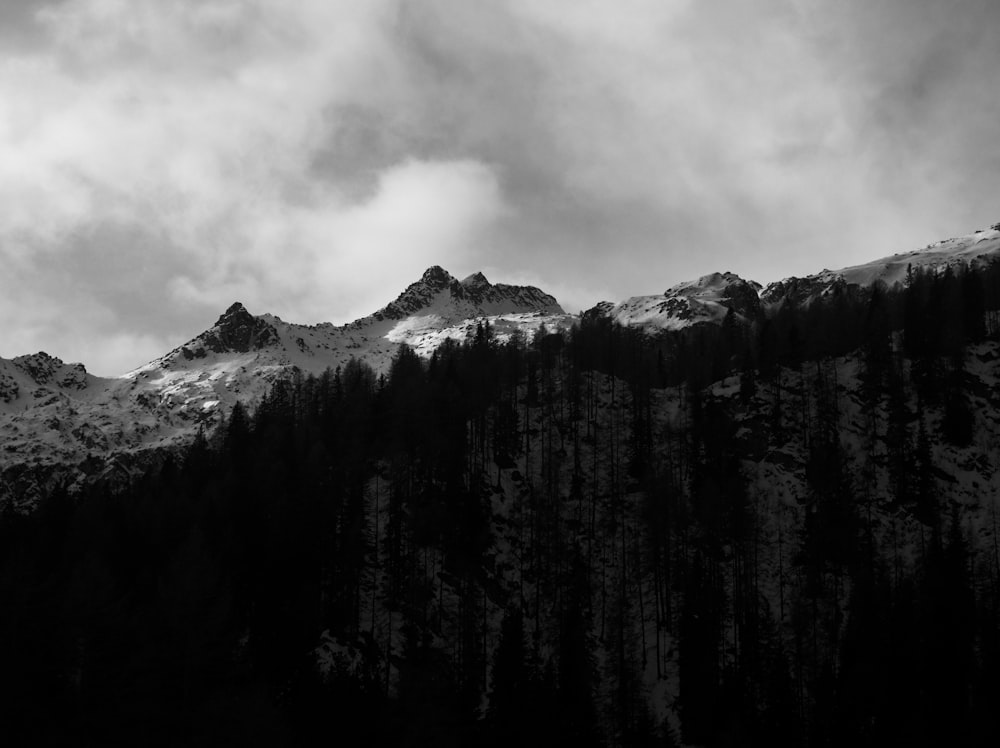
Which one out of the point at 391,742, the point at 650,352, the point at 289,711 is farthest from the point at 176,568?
the point at 650,352

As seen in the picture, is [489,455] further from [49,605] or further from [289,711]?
[49,605]

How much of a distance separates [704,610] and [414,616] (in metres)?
25.5

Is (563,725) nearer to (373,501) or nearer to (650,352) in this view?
(373,501)

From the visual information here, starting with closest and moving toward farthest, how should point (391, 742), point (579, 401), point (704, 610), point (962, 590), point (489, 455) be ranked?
point (391, 742) < point (962, 590) < point (704, 610) < point (489, 455) < point (579, 401)

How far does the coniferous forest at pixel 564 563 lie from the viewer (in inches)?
2142

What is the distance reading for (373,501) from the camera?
8688cm

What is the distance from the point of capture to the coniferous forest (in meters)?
54.4

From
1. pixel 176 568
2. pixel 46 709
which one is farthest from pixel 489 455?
pixel 46 709

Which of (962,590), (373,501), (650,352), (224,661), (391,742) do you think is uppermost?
(650,352)

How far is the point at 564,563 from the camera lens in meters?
84.9

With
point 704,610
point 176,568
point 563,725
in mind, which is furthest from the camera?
point 704,610

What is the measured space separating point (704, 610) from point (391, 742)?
32902 millimetres

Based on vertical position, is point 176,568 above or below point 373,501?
below

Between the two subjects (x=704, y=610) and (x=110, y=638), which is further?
(x=704, y=610)
